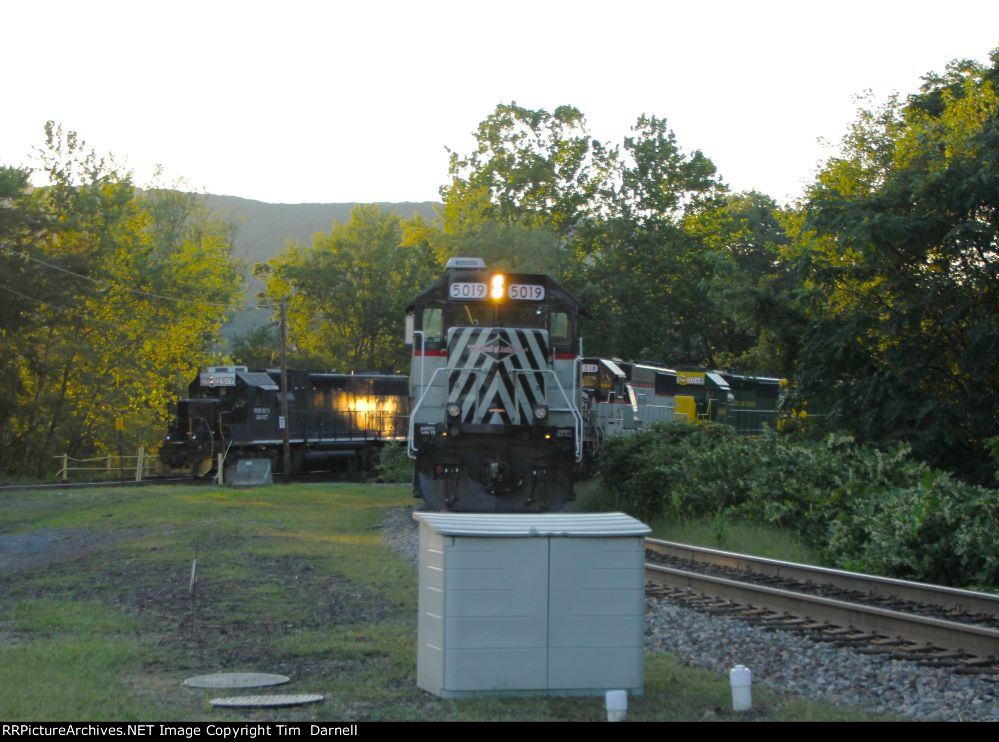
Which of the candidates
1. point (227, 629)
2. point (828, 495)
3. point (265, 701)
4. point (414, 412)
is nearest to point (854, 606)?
point (227, 629)

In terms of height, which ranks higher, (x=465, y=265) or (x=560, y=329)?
(x=465, y=265)

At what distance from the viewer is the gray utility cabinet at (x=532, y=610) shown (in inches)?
268

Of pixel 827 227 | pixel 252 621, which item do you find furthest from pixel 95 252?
pixel 252 621

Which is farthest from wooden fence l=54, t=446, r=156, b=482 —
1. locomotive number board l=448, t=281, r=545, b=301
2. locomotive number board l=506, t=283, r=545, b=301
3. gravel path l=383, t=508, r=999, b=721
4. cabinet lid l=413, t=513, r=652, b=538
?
cabinet lid l=413, t=513, r=652, b=538

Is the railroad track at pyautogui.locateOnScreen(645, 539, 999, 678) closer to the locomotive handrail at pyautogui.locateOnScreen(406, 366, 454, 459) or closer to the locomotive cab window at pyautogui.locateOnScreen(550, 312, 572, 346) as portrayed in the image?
the locomotive handrail at pyautogui.locateOnScreen(406, 366, 454, 459)

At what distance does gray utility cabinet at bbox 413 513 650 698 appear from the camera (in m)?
6.82

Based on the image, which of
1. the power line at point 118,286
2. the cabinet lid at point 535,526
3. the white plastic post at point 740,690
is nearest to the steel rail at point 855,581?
the white plastic post at point 740,690

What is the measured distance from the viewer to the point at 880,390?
22.5 m

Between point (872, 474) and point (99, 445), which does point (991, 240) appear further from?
point (99, 445)

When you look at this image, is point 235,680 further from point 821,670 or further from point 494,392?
point 494,392

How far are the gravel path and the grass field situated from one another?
18.6 inches

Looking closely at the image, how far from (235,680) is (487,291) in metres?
11.6

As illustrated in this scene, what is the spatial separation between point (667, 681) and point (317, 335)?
61.8m

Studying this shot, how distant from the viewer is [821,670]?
8.29 meters
